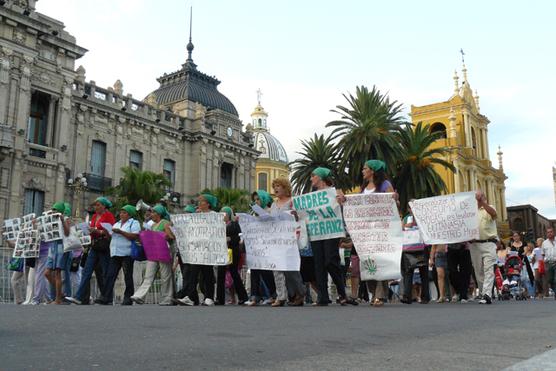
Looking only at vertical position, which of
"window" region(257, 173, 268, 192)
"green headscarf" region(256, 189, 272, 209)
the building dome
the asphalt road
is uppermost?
the building dome

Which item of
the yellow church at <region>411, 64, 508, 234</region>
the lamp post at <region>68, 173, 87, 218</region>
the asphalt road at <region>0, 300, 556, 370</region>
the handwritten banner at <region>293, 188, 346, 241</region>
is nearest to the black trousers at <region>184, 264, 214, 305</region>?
the handwritten banner at <region>293, 188, 346, 241</region>

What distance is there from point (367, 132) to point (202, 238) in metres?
17.1

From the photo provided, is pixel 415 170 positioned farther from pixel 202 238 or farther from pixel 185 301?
pixel 185 301

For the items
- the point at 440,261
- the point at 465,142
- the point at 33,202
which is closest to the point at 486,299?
the point at 440,261

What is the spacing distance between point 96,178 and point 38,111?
635cm

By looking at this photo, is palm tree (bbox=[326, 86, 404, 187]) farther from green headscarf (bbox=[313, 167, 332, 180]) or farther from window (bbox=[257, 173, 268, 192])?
window (bbox=[257, 173, 268, 192])

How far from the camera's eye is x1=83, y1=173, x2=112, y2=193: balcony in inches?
1394

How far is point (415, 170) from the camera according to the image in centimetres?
2688

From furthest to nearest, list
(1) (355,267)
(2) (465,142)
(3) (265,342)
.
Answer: (2) (465,142) < (1) (355,267) < (3) (265,342)

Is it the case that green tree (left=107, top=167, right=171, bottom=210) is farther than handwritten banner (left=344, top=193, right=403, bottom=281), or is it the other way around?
green tree (left=107, top=167, right=171, bottom=210)

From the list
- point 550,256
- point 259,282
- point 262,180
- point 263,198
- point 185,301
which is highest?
point 262,180

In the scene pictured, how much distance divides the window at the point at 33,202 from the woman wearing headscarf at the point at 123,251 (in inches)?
827

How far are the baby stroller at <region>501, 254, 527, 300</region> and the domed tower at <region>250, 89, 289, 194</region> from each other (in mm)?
52657

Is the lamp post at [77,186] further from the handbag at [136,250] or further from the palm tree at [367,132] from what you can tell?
the handbag at [136,250]
